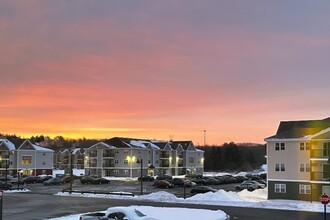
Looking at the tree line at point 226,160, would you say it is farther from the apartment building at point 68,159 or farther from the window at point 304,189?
the window at point 304,189

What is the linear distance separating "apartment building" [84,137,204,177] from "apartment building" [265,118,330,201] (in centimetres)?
6001

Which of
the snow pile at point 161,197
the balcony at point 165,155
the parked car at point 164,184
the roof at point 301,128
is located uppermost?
the roof at point 301,128

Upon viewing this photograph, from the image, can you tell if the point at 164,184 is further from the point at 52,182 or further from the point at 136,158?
the point at 136,158

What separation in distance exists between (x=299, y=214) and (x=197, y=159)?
98.7 m

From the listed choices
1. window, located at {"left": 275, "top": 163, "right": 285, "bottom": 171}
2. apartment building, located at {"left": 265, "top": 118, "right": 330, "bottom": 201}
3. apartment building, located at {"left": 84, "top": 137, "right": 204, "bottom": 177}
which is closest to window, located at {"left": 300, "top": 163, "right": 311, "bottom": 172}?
apartment building, located at {"left": 265, "top": 118, "right": 330, "bottom": 201}

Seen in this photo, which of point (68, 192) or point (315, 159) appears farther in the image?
point (68, 192)

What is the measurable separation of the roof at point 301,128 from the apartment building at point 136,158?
54.5m

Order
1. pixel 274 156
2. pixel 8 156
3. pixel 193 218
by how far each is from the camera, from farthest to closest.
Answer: pixel 8 156 → pixel 274 156 → pixel 193 218

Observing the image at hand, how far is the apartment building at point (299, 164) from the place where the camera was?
188 feet

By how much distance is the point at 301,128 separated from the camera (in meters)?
62.9

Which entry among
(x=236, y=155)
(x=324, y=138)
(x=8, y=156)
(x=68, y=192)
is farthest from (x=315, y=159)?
(x=236, y=155)

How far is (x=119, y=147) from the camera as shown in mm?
119625

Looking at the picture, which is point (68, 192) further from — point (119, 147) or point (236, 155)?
point (236, 155)

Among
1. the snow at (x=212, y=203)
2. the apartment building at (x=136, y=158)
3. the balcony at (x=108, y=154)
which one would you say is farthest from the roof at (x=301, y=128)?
the balcony at (x=108, y=154)
